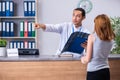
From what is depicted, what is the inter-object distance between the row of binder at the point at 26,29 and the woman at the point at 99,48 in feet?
9.41

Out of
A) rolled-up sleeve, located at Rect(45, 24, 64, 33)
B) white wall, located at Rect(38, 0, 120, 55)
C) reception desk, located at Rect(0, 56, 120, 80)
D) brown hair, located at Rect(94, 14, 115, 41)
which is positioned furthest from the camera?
white wall, located at Rect(38, 0, 120, 55)

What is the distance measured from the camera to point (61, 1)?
18.4 feet

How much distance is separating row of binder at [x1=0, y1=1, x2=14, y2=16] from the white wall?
586mm

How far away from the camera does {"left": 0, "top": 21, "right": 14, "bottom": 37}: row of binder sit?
17.6 feet

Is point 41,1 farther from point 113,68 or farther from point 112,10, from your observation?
point 113,68

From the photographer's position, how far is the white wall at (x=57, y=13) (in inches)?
221

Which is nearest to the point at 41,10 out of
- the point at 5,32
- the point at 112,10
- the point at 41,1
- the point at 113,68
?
the point at 41,1

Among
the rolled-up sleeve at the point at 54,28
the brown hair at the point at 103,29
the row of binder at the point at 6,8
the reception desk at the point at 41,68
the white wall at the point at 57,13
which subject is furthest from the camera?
the white wall at the point at 57,13

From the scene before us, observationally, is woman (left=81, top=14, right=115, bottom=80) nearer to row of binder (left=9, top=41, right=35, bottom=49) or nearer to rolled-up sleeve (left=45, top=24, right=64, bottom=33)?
rolled-up sleeve (left=45, top=24, right=64, bottom=33)

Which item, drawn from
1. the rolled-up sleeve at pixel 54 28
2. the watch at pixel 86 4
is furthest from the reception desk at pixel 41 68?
the watch at pixel 86 4

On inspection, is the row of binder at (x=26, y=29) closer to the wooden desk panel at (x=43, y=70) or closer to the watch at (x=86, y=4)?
the watch at (x=86, y=4)

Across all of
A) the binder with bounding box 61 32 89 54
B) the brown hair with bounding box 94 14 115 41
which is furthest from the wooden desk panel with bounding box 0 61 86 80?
the brown hair with bounding box 94 14 115 41

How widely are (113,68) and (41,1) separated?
9.55 ft

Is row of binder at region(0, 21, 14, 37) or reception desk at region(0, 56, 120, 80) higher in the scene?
row of binder at region(0, 21, 14, 37)
